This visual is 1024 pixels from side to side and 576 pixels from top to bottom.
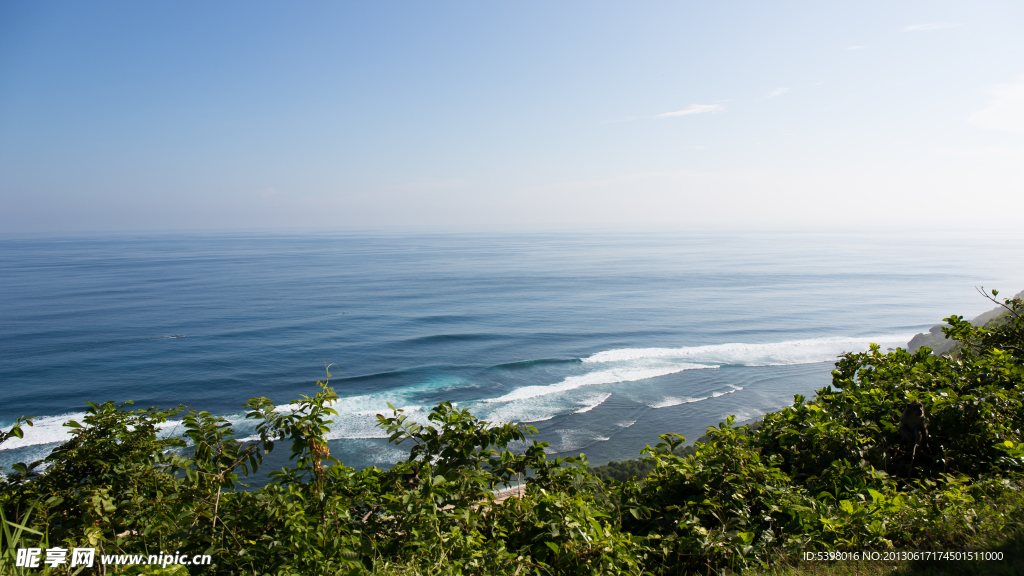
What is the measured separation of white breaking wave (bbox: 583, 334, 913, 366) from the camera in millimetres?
36250

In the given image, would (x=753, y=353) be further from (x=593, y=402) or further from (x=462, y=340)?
(x=462, y=340)

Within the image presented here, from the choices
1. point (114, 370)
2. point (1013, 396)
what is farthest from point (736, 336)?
point (114, 370)

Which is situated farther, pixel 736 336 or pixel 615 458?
pixel 736 336

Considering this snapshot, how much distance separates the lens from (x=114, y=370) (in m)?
32.8

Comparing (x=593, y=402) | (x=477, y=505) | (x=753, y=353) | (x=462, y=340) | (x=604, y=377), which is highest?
→ (x=477, y=505)

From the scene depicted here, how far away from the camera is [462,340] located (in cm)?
4181

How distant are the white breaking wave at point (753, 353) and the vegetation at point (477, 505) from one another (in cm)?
3109

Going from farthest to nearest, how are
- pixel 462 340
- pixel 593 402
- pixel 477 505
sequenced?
pixel 462 340 < pixel 593 402 < pixel 477 505

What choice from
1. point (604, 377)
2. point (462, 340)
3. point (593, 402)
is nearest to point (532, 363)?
point (604, 377)

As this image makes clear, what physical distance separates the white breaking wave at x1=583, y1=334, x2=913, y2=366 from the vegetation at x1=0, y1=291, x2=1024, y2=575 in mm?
31093

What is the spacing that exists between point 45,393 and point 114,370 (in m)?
4.17

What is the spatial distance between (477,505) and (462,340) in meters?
37.3

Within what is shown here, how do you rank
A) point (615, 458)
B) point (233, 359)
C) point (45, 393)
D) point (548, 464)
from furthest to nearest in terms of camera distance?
1. point (233, 359)
2. point (45, 393)
3. point (615, 458)
4. point (548, 464)

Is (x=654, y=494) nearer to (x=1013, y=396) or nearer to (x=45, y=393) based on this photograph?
(x=1013, y=396)
